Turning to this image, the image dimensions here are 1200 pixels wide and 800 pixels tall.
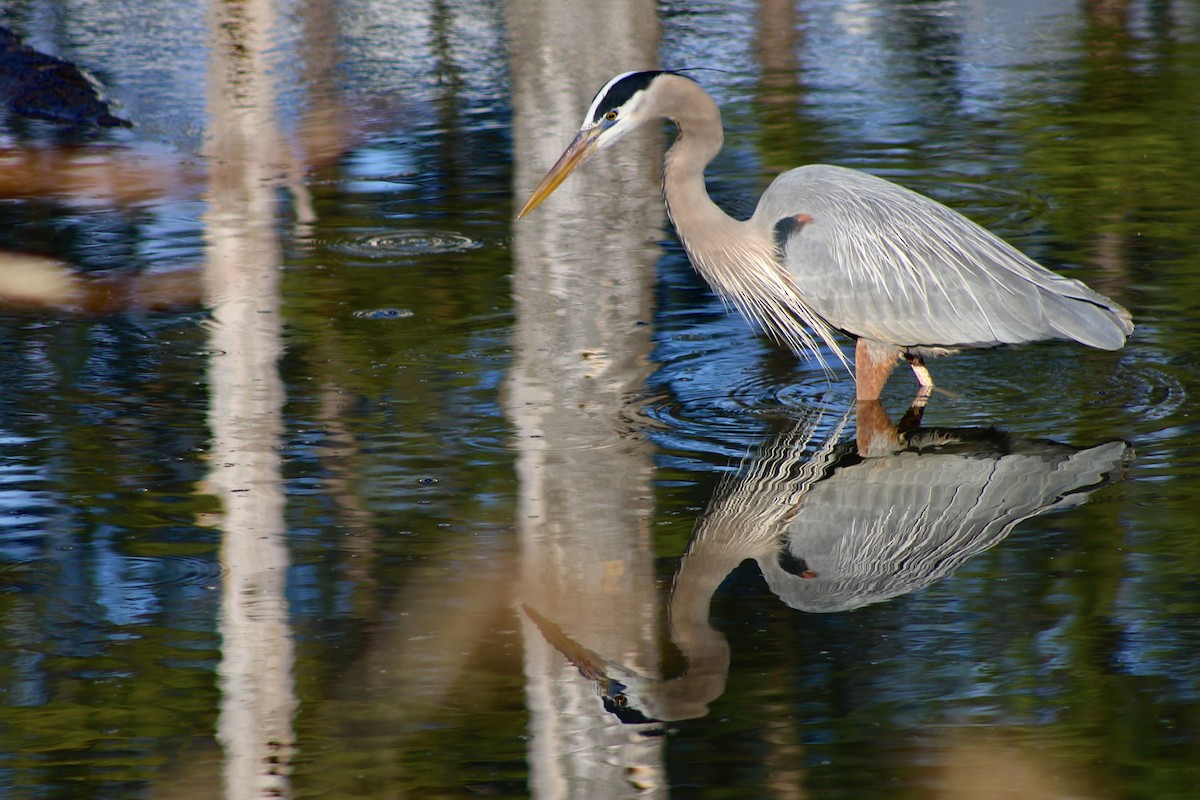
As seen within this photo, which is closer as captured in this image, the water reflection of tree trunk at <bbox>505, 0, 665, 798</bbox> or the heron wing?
the water reflection of tree trunk at <bbox>505, 0, 665, 798</bbox>

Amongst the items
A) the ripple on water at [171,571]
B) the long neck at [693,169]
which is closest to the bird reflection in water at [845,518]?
the long neck at [693,169]

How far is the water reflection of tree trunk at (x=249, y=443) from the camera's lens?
4383mm

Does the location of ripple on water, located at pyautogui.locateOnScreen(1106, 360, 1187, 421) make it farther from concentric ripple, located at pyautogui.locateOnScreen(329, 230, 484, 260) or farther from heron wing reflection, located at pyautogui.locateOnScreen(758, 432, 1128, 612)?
concentric ripple, located at pyautogui.locateOnScreen(329, 230, 484, 260)

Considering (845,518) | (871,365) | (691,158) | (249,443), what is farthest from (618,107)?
(845,518)

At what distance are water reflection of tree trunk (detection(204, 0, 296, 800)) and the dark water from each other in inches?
0.8

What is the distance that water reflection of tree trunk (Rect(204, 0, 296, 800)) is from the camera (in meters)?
4.38

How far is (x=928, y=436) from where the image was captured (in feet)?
20.7

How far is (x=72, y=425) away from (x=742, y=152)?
18.4ft

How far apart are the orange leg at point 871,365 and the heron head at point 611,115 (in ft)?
4.29

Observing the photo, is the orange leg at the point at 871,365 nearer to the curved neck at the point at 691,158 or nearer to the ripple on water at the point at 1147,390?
the curved neck at the point at 691,158

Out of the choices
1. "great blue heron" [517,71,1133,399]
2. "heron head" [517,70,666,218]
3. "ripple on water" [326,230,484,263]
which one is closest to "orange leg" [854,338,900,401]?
"great blue heron" [517,71,1133,399]

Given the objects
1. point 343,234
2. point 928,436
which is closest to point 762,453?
point 928,436

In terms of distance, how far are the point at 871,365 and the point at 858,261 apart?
0.42m

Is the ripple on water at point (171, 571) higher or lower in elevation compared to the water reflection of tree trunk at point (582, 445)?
higher
